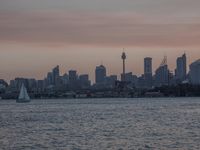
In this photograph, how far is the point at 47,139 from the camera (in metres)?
61.7

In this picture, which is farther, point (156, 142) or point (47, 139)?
point (47, 139)

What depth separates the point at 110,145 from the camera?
55.2m

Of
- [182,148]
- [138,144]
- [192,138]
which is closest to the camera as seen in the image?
[182,148]

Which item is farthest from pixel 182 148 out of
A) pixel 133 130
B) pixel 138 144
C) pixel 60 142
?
pixel 133 130

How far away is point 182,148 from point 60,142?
435 inches

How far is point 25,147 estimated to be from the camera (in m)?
54.9

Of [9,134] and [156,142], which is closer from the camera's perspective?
[156,142]

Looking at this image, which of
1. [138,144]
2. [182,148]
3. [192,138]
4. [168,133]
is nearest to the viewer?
[182,148]

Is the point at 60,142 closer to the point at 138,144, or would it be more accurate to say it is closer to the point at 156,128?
the point at 138,144

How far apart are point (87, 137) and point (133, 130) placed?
9231 mm

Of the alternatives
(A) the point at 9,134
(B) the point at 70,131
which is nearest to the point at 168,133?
(B) the point at 70,131

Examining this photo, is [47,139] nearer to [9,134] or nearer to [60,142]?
[60,142]

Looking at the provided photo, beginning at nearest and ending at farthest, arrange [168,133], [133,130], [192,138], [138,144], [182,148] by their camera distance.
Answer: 1. [182,148]
2. [138,144]
3. [192,138]
4. [168,133]
5. [133,130]

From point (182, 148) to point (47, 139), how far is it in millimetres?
13872
